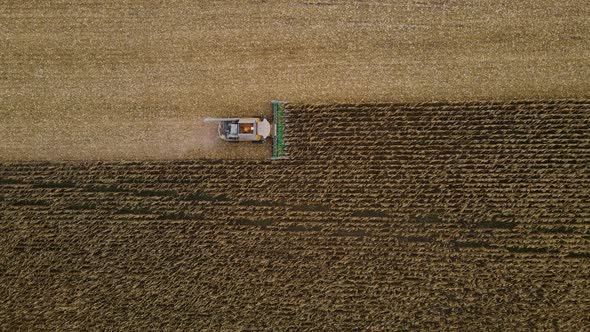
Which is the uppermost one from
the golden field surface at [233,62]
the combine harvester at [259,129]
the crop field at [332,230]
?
the golden field surface at [233,62]

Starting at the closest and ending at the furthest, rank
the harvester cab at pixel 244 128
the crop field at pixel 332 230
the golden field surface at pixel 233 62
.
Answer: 1. the crop field at pixel 332 230
2. the harvester cab at pixel 244 128
3. the golden field surface at pixel 233 62

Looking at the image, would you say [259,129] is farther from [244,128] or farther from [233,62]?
[233,62]

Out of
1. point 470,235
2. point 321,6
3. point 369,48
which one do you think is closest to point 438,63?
point 369,48

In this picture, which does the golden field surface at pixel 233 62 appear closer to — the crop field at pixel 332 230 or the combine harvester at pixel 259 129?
the combine harvester at pixel 259 129

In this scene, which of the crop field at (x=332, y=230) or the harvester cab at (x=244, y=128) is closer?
the crop field at (x=332, y=230)

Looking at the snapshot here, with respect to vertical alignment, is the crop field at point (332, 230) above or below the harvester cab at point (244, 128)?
below

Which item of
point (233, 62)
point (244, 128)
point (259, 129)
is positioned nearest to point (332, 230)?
point (259, 129)

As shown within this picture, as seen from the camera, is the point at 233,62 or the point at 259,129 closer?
the point at 259,129

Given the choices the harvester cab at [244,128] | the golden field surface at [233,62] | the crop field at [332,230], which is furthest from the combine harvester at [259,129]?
the golden field surface at [233,62]
